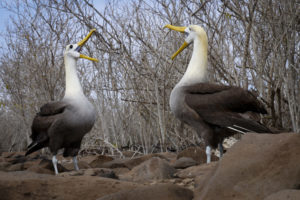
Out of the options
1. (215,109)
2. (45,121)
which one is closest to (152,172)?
(215,109)

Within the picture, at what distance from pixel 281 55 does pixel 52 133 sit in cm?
298

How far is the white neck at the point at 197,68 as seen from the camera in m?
3.81

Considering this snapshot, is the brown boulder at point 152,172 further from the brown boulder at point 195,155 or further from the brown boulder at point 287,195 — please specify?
the brown boulder at point 287,195

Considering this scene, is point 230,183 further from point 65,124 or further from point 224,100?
point 65,124

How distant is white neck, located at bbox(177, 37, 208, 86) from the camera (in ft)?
12.5

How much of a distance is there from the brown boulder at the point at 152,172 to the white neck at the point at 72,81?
1863 mm

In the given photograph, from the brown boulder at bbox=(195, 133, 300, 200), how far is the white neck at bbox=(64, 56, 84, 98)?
10.1 ft

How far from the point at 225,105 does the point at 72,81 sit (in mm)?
2302

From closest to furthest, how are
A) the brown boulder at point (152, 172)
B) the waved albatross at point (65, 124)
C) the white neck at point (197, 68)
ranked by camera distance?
the brown boulder at point (152, 172) < the white neck at point (197, 68) < the waved albatross at point (65, 124)

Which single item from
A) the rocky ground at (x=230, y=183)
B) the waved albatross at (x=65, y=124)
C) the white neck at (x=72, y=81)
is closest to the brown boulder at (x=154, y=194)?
the rocky ground at (x=230, y=183)

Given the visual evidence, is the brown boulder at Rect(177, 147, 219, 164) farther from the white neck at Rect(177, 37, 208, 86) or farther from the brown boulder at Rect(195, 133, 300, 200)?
the brown boulder at Rect(195, 133, 300, 200)

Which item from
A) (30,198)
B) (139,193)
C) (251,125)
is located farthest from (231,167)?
(251,125)

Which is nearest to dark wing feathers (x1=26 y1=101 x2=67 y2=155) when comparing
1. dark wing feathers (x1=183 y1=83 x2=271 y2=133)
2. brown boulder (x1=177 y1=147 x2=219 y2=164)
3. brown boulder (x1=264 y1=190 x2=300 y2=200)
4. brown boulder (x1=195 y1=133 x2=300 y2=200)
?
brown boulder (x1=177 y1=147 x2=219 y2=164)

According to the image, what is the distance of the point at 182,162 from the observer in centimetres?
350
